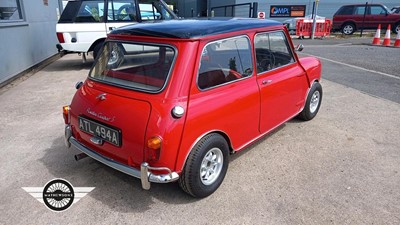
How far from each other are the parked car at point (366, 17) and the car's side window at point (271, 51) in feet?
55.8

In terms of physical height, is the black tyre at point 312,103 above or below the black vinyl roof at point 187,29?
below

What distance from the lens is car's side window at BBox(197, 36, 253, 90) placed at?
2804 mm

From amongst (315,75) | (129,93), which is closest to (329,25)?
(315,75)

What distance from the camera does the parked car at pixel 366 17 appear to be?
59.1ft

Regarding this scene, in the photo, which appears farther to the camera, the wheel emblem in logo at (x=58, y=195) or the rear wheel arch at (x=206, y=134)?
the wheel emblem in logo at (x=58, y=195)

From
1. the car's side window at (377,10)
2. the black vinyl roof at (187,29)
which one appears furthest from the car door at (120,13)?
the car's side window at (377,10)

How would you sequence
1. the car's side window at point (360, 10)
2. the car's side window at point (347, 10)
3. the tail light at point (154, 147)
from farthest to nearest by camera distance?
the car's side window at point (347, 10), the car's side window at point (360, 10), the tail light at point (154, 147)

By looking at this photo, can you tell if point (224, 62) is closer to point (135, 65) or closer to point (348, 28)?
point (135, 65)

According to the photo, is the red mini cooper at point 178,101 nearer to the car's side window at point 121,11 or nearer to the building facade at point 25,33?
the building facade at point 25,33

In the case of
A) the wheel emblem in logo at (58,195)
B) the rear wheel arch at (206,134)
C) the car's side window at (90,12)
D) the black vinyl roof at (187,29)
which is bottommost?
the wheel emblem in logo at (58,195)

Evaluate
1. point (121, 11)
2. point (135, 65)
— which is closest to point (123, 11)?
point (121, 11)

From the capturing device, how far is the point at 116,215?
8.68ft

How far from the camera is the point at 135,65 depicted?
3.19 meters

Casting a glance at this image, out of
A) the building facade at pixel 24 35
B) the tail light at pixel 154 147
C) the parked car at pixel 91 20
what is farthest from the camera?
the parked car at pixel 91 20
